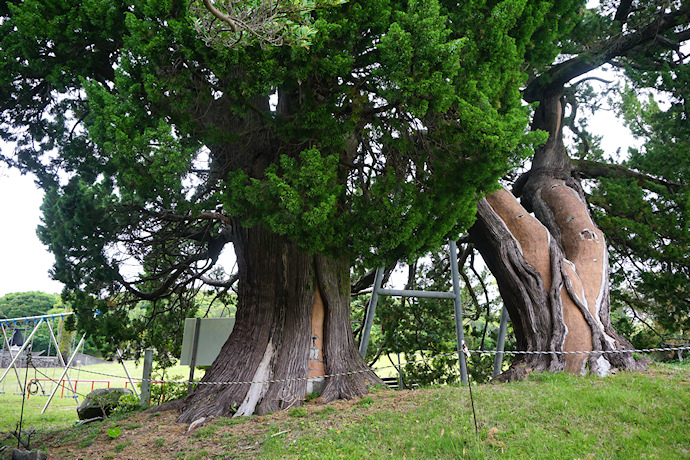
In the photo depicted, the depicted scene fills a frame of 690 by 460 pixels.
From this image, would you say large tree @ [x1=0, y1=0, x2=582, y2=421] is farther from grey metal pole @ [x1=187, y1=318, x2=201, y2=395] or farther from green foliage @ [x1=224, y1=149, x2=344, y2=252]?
grey metal pole @ [x1=187, y1=318, x2=201, y2=395]

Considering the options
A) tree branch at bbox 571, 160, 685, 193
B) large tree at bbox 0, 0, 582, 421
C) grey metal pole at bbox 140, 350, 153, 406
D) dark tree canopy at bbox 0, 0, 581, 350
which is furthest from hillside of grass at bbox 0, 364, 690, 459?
tree branch at bbox 571, 160, 685, 193

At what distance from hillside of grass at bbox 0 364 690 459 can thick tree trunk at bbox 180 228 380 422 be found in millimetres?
306

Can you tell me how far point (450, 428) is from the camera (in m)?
3.83

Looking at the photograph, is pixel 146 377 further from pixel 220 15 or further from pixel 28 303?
pixel 28 303

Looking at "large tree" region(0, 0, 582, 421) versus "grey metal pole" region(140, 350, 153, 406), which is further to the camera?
"grey metal pole" region(140, 350, 153, 406)

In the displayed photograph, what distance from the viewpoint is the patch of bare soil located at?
161 inches

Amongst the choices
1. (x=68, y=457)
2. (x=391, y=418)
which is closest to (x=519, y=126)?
(x=391, y=418)

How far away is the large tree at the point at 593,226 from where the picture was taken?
6.42 metres

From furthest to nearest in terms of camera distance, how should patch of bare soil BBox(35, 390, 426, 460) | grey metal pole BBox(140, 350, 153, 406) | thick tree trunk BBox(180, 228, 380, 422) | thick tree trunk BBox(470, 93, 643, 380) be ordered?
grey metal pole BBox(140, 350, 153, 406)
thick tree trunk BBox(470, 93, 643, 380)
thick tree trunk BBox(180, 228, 380, 422)
patch of bare soil BBox(35, 390, 426, 460)

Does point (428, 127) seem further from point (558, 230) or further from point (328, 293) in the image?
point (558, 230)

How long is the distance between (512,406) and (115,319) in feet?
20.2

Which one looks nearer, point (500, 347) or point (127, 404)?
point (127, 404)

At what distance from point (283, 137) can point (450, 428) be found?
3.42 meters

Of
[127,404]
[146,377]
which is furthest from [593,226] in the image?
[127,404]
